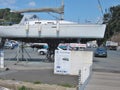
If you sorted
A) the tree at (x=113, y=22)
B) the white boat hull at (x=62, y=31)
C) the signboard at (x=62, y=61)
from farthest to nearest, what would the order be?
1. the tree at (x=113, y=22)
2. the white boat hull at (x=62, y=31)
3. the signboard at (x=62, y=61)

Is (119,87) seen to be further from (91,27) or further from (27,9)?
(27,9)

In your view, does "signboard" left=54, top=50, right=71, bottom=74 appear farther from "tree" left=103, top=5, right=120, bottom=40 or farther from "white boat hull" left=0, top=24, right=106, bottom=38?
"tree" left=103, top=5, right=120, bottom=40

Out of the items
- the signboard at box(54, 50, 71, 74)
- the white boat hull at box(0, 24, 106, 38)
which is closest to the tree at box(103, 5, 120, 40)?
the white boat hull at box(0, 24, 106, 38)

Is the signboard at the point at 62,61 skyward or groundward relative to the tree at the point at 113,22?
groundward

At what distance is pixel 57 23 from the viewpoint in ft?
125

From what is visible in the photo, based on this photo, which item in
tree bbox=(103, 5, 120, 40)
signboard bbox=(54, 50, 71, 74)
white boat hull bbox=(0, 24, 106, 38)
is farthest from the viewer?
tree bbox=(103, 5, 120, 40)

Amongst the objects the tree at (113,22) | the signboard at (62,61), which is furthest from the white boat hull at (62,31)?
the tree at (113,22)

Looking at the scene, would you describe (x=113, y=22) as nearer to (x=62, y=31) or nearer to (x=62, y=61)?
(x=62, y=31)

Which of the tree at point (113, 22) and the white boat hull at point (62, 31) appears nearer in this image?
the white boat hull at point (62, 31)

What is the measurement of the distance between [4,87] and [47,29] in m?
20.8

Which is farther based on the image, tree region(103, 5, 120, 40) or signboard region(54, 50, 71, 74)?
tree region(103, 5, 120, 40)

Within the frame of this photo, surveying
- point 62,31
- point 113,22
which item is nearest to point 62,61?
point 62,31

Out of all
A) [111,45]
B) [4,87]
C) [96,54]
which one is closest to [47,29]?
[4,87]

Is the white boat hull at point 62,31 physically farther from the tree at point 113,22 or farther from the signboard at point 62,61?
the tree at point 113,22
